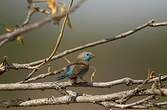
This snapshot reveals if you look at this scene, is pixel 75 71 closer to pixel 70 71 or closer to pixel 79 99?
pixel 70 71

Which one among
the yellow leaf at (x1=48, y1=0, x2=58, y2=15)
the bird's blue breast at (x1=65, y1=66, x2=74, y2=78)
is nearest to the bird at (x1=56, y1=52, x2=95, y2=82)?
the bird's blue breast at (x1=65, y1=66, x2=74, y2=78)

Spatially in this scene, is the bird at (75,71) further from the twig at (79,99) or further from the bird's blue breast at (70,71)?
the twig at (79,99)

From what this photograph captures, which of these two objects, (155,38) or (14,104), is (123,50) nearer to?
(155,38)

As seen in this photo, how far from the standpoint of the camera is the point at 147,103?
6.78 ft

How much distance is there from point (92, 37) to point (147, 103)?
48.3 ft

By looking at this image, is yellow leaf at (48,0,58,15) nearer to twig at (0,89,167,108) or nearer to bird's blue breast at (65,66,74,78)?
twig at (0,89,167,108)

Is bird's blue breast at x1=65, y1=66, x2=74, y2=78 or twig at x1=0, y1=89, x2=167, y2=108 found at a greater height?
bird's blue breast at x1=65, y1=66, x2=74, y2=78

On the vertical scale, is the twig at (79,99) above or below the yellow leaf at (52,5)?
below

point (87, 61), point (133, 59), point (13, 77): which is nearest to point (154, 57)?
point (133, 59)

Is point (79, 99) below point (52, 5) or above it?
below

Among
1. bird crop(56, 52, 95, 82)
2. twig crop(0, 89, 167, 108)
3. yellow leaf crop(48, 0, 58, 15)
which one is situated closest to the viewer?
yellow leaf crop(48, 0, 58, 15)

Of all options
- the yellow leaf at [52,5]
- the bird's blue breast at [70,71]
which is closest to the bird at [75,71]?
the bird's blue breast at [70,71]

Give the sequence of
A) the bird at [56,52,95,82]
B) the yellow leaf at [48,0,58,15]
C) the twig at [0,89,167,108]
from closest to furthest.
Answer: the yellow leaf at [48,0,58,15], the twig at [0,89,167,108], the bird at [56,52,95,82]

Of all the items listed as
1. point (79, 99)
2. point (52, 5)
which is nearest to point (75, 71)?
point (79, 99)
